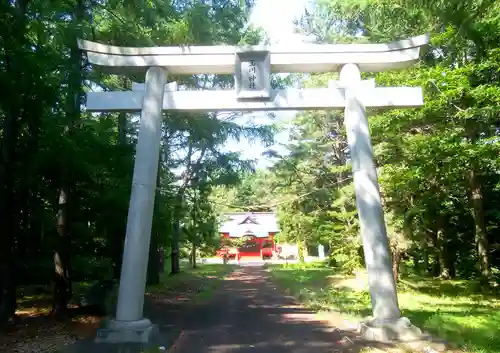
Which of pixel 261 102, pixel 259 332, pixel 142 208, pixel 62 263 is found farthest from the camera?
pixel 62 263

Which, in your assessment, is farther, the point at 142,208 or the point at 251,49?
the point at 251,49

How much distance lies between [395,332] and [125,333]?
14.8 feet

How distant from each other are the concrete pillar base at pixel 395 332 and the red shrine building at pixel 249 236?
32.9m

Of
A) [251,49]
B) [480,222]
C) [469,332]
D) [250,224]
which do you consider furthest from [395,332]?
[250,224]

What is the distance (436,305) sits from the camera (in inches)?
479

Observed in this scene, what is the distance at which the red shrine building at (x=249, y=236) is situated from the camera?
136ft

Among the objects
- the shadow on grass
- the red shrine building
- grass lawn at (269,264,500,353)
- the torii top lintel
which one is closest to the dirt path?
grass lawn at (269,264,500,353)

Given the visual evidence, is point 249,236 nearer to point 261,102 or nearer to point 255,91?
point 261,102

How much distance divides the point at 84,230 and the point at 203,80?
28.0 ft

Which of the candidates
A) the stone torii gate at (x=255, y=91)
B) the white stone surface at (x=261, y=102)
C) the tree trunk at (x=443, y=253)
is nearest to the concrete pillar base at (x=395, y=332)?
the stone torii gate at (x=255, y=91)

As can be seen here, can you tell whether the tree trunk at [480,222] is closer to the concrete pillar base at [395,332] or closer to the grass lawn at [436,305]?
the grass lawn at [436,305]

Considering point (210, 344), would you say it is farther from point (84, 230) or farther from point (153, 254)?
point (153, 254)

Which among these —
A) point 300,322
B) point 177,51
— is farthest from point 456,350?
point 177,51

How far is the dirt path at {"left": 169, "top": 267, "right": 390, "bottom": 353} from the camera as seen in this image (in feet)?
22.5
